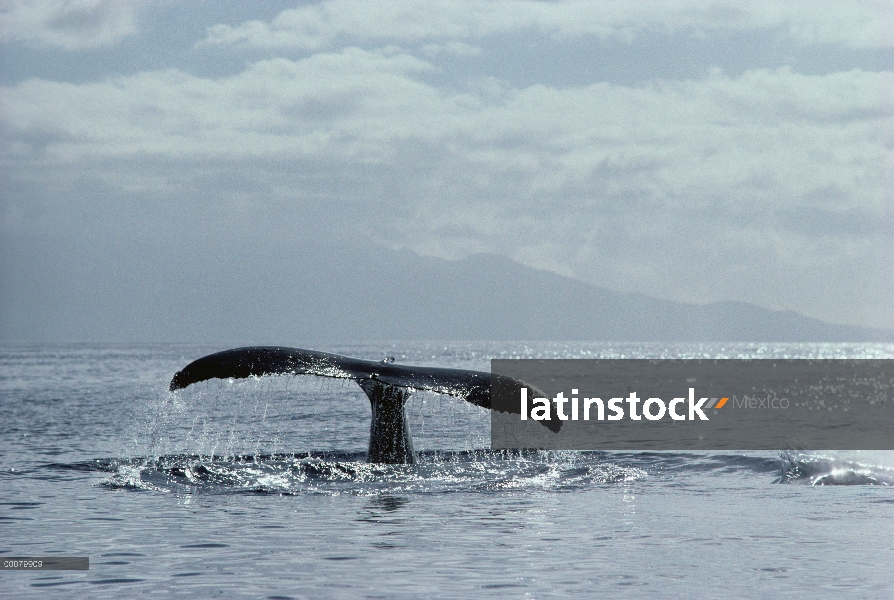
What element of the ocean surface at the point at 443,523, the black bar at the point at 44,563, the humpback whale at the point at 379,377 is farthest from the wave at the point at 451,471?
the black bar at the point at 44,563

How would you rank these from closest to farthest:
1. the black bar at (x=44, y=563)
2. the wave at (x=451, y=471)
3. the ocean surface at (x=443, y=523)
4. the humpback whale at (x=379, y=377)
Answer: the ocean surface at (x=443, y=523) → the black bar at (x=44, y=563) → the humpback whale at (x=379, y=377) → the wave at (x=451, y=471)

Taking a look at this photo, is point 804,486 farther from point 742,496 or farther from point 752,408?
point 752,408

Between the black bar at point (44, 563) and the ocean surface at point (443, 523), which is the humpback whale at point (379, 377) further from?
the black bar at point (44, 563)

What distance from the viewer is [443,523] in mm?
11992

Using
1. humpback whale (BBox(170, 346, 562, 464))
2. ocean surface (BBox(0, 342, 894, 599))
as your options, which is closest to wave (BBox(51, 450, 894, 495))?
ocean surface (BBox(0, 342, 894, 599))

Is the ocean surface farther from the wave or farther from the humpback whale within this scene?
the humpback whale

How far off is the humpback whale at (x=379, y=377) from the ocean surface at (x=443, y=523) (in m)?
0.35

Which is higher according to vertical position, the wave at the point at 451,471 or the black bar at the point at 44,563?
the wave at the point at 451,471

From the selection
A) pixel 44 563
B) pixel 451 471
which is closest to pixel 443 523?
pixel 44 563

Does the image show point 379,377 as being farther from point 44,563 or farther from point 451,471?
point 44,563

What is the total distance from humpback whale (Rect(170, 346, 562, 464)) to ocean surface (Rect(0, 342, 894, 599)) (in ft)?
1.14

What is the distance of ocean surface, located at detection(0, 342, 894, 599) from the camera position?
29.6 ft

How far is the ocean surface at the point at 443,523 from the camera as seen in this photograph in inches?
355

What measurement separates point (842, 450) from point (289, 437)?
12.3 m
